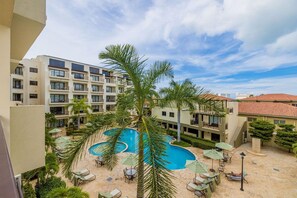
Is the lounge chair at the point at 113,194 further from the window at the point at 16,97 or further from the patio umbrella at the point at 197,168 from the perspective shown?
the window at the point at 16,97

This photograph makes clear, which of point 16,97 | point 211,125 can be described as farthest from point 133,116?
point 16,97

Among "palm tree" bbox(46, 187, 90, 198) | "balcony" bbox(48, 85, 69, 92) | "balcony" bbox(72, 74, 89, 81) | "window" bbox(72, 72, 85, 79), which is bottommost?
"palm tree" bbox(46, 187, 90, 198)

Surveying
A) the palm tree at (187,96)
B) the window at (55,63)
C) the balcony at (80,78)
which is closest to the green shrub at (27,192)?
the palm tree at (187,96)

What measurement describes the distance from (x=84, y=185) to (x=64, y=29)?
1217cm

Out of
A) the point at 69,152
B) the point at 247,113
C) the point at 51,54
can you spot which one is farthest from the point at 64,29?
the point at 247,113

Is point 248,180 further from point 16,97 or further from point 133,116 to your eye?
point 16,97

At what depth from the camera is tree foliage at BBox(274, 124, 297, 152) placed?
682 inches

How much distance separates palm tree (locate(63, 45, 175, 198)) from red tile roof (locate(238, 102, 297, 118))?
22461 millimetres

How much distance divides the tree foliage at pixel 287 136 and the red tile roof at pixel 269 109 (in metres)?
3.32

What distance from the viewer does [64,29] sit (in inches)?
473

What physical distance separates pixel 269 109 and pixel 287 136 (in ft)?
21.5

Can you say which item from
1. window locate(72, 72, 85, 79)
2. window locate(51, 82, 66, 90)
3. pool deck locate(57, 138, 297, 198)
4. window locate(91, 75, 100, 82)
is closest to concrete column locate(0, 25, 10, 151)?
pool deck locate(57, 138, 297, 198)

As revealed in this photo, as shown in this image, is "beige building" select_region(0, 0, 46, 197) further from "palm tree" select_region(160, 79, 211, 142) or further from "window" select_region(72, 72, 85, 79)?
"window" select_region(72, 72, 85, 79)

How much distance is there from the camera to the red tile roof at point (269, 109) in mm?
21188
